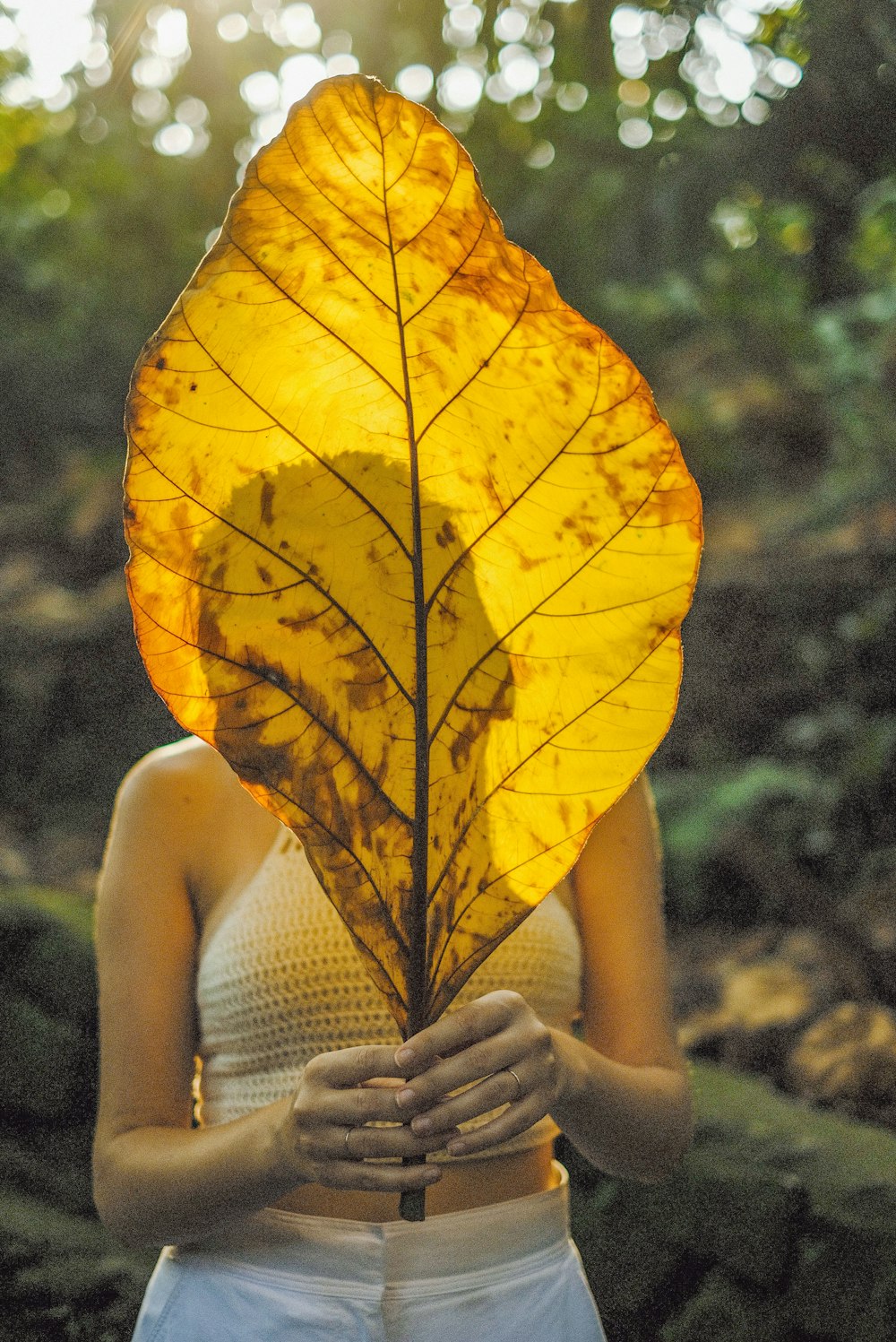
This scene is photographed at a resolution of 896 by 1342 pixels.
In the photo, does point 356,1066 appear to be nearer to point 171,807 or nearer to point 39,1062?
point 171,807

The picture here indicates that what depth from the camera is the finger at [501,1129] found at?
1.70 feet

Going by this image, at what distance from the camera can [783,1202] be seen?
4.92ft

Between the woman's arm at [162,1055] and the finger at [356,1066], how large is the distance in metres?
0.02

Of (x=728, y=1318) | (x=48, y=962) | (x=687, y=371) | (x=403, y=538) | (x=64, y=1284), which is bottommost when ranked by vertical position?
(x=728, y=1318)

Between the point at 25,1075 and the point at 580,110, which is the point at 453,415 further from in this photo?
the point at 580,110

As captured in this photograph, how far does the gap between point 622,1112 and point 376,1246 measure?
0.23 m

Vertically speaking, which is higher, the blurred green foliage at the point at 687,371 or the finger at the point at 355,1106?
Answer: the blurred green foliage at the point at 687,371

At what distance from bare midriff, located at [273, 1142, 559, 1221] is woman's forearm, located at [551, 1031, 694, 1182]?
0.26ft

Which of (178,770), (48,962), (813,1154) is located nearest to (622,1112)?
Answer: (178,770)

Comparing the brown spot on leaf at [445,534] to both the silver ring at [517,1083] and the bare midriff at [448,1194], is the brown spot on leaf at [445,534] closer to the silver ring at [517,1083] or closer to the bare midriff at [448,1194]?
the silver ring at [517,1083]

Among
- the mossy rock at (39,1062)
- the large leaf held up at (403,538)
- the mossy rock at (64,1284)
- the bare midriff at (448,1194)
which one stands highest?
the large leaf held up at (403,538)

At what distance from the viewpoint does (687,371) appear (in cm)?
661

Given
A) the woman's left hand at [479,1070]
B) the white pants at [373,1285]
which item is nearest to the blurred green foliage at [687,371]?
the woman's left hand at [479,1070]

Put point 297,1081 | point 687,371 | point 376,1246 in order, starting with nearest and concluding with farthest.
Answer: point 297,1081, point 376,1246, point 687,371
